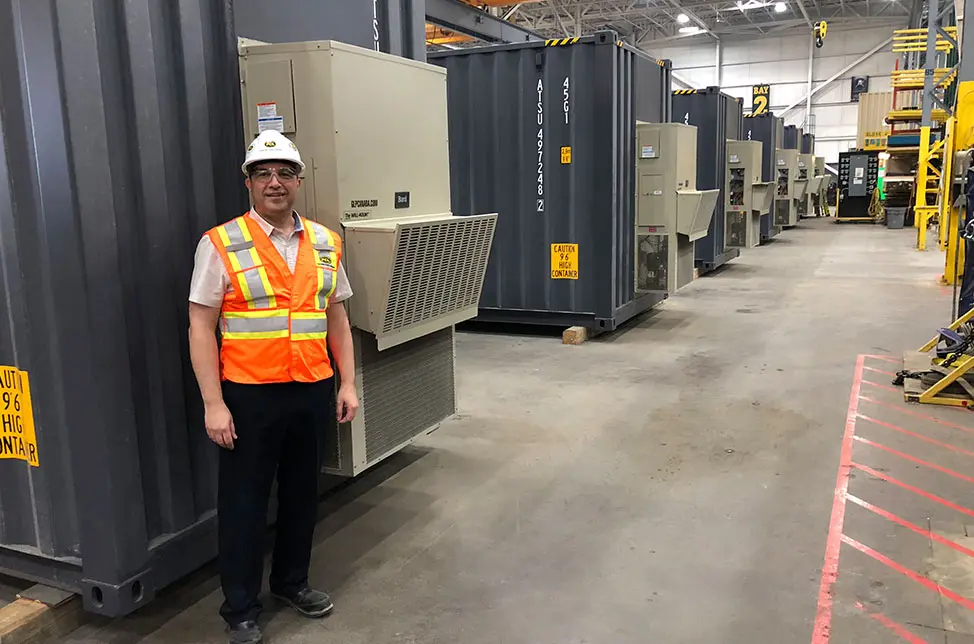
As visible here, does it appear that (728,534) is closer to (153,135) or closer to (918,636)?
(918,636)

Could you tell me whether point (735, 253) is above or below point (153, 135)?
below

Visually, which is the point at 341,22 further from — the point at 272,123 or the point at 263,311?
the point at 263,311

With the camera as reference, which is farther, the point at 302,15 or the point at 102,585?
the point at 302,15

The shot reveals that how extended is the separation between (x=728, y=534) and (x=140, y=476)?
256 centimetres

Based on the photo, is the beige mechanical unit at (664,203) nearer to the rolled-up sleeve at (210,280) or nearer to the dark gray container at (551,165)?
the dark gray container at (551,165)

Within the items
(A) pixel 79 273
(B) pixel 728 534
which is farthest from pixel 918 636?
(A) pixel 79 273

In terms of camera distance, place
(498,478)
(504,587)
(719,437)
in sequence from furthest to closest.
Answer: (719,437), (498,478), (504,587)

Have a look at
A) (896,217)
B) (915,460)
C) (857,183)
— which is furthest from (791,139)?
(915,460)

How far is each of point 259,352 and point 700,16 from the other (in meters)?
30.7

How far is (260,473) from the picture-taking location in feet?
9.00

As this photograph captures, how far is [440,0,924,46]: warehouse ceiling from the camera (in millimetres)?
27156

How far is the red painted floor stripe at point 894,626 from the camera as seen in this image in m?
2.82

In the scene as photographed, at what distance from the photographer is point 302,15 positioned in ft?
12.4

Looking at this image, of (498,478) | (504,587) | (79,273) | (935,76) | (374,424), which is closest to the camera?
(79,273)
